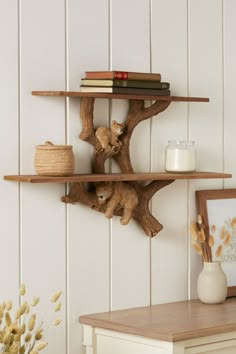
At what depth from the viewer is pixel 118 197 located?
292 centimetres

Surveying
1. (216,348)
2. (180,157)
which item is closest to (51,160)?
(180,157)

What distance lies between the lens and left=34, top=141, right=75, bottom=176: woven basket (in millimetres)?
2668

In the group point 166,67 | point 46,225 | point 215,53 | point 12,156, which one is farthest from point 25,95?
point 215,53

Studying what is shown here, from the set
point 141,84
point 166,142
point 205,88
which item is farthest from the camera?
point 205,88

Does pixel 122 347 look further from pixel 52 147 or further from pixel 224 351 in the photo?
pixel 52 147

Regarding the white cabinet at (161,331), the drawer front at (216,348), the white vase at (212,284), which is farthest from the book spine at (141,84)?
the drawer front at (216,348)

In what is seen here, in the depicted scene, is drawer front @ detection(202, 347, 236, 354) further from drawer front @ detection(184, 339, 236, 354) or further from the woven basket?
the woven basket

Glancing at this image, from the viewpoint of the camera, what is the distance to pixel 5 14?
8.70 feet

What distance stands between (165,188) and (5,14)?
3.04 feet

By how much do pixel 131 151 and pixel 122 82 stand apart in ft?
1.05

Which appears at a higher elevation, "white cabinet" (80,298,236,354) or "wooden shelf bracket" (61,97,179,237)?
"wooden shelf bracket" (61,97,179,237)

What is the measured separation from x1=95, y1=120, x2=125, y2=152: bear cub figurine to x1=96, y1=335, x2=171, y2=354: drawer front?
66 centimetres

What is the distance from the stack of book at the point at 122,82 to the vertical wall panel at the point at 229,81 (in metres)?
0.51

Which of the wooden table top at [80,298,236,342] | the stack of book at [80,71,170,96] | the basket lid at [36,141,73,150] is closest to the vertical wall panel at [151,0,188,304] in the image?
the wooden table top at [80,298,236,342]
